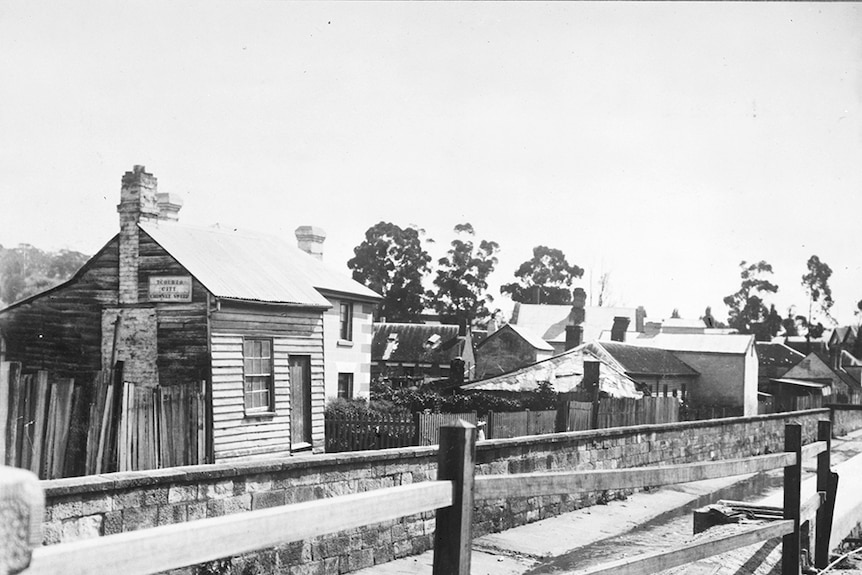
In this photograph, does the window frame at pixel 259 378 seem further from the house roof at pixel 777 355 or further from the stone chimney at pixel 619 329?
the house roof at pixel 777 355

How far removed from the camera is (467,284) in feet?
259

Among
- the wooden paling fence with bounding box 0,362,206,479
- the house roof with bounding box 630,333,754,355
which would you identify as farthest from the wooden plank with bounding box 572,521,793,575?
the house roof with bounding box 630,333,754,355

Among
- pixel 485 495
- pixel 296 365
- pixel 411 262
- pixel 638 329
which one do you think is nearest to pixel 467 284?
pixel 411 262

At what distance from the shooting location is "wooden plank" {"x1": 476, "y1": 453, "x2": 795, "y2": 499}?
2.99m

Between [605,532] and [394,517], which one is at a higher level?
[394,517]

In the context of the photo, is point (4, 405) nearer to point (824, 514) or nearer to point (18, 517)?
point (824, 514)

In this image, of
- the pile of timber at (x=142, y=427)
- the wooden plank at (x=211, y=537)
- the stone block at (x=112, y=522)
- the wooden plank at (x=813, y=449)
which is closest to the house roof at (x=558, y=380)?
the pile of timber at (x=142, y=427)

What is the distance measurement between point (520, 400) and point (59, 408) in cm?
1676

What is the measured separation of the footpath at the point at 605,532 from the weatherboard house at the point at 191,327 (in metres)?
6.38

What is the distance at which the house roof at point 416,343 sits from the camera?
160 ft

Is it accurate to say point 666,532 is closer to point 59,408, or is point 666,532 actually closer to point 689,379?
point 59,408

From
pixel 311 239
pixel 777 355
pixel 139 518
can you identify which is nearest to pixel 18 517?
pixel 139 518

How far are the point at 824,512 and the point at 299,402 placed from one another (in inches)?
488

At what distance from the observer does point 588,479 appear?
3.48 meters
